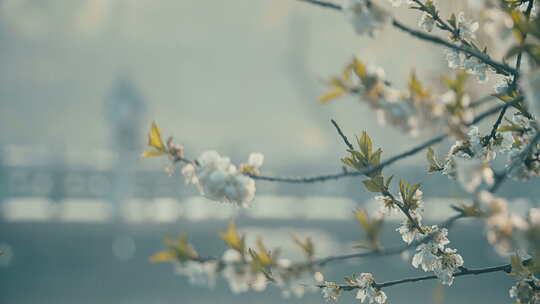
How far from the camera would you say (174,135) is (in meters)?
19.9

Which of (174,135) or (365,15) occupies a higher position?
(174,135)

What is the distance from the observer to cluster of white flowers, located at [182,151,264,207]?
66.3 inches

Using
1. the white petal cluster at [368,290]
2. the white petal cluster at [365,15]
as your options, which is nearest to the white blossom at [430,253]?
the white petal cluster at [368,290]

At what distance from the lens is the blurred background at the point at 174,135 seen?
10.4 meters

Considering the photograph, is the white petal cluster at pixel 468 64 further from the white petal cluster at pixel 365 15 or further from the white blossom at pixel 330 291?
the white blossom at pixel 330 291

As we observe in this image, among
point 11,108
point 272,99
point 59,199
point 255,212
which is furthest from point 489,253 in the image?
point 11,108

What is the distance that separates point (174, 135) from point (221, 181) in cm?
1844

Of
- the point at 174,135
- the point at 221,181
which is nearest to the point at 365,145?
the point at 221,181

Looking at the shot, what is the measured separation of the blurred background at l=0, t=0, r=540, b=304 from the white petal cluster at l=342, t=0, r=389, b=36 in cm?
7

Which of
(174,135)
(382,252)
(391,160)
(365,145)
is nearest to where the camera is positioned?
(382,252)

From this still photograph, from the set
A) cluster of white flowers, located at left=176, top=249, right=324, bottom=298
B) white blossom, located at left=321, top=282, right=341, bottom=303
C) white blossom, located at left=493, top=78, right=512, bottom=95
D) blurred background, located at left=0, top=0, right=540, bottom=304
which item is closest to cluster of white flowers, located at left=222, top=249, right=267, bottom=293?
cluster of white flowers, located at left=176, top=249, right=324, bottom=298

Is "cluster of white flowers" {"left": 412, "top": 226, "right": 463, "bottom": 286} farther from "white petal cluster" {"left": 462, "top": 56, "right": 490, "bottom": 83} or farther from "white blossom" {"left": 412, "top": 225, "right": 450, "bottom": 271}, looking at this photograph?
"white petal cluster" {"left": 462, "top": 56, "right": 490, "bottom": 83}

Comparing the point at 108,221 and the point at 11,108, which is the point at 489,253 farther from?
the point at 11,108

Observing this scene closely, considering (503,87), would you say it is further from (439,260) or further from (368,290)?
(368,290)
